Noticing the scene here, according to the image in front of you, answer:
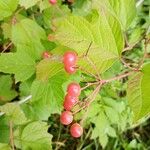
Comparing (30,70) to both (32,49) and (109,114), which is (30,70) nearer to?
(32,49)

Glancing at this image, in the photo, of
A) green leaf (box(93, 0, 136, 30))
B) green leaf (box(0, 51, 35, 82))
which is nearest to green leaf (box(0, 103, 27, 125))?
green leaf (box(0, 51, 35, 82))

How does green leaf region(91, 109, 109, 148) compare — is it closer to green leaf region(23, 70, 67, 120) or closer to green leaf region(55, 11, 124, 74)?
green leaf region(23, 70, 67, 120)

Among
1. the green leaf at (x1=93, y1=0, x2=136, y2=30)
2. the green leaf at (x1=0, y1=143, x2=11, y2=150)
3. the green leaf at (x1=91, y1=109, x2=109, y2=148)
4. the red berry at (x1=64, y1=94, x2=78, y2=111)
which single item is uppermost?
the green leaf at (x1=93, y1=0, x2=136, y2=30)

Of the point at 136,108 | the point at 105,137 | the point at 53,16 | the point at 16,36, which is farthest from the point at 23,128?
the point at 105,137

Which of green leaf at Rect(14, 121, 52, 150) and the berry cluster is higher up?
the berry cluster

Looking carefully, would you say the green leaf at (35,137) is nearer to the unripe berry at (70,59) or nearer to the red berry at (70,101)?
the red berry at (70,101)

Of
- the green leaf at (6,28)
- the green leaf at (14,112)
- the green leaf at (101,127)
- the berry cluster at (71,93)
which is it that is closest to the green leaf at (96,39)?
the berry cluster at (71,93)

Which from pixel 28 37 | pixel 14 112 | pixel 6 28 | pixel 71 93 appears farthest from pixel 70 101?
pixel 6 28
